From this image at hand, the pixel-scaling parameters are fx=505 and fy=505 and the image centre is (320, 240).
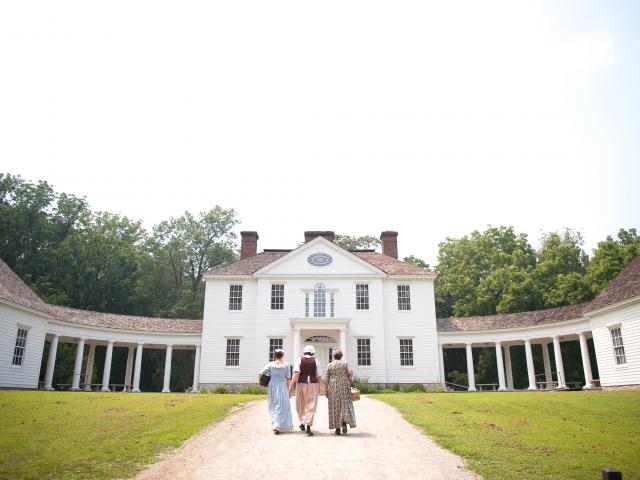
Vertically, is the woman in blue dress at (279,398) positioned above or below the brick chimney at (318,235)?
below

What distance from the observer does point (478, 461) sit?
856cm

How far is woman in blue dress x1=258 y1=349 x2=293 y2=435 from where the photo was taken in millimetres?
10880

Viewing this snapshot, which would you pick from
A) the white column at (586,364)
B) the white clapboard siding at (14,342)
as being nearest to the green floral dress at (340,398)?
the white clapboard siding at (14,342)

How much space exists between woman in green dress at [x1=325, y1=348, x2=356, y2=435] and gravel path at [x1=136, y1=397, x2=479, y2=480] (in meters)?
0.29

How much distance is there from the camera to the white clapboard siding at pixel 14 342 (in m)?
23.3

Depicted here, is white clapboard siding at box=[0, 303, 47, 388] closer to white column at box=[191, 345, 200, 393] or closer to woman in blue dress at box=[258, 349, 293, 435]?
white column at box=[191, 345, 200, 393]

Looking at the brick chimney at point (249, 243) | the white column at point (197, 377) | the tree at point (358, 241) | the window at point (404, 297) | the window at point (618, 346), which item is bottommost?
the white column at point (197, 377)

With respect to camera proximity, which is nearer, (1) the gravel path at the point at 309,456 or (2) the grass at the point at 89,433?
(1) the gravel path at the point at 309,456

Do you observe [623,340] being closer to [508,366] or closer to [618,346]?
[618,346]

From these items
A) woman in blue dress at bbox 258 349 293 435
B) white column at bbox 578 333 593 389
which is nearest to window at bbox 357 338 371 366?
white column at bbox 578 333 593 389

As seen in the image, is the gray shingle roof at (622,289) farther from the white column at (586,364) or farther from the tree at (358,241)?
the tree at (358,241)

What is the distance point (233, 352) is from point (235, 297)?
3.46 m

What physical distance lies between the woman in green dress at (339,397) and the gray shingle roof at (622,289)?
52.4ft

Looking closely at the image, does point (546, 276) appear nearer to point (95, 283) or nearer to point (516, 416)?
point (516, 416)
